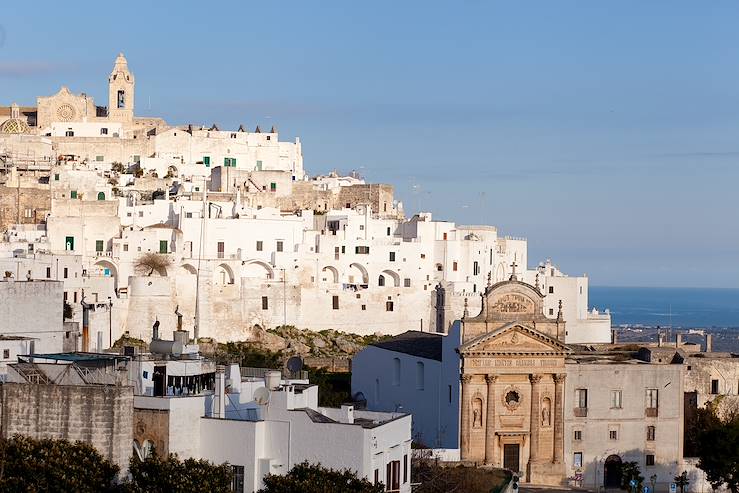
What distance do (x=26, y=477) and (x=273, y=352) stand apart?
40.0 metres

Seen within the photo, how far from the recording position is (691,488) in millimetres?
53562

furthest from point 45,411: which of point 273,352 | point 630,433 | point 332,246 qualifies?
point 332,246

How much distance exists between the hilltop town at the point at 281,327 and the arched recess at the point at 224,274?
14 centimetres

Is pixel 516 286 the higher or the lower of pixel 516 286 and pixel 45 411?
the higher

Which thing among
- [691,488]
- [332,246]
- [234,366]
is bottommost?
[691,488]

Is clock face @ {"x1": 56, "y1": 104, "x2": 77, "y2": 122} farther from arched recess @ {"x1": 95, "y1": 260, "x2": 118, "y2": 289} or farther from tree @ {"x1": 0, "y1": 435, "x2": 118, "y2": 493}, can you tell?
tree @ {"x1": 0, "y1": 435, "x2": 118, "y2": 493}

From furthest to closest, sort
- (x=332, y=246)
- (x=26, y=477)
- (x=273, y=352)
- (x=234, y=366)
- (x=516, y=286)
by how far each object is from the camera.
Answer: (x=332, y=246) → (x=273, y=352) → (x=516, y=286) → (x=234, y=366) → (x=26, y=477)

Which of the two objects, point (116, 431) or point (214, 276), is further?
point (214, 276)

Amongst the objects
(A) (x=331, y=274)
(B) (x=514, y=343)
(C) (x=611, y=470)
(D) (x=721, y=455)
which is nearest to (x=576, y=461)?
(C) (x=611, y=470)

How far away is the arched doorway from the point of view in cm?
5306

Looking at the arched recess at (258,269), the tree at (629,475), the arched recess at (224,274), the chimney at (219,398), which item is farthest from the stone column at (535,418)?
the arched recess at (258,269)

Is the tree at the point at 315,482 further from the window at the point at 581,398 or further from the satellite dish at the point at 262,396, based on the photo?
the window at the point at 581,398

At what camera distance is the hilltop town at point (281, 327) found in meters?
33.8

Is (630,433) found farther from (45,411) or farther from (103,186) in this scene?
(103,186)
